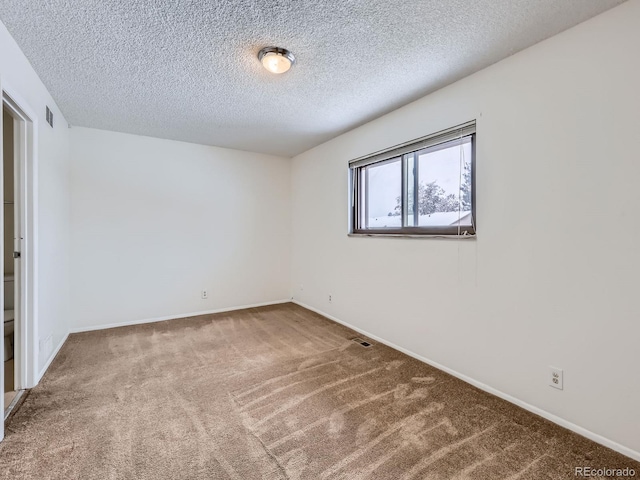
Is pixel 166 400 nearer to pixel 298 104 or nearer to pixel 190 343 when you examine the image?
pixel 190 343

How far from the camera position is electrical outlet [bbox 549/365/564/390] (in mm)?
1770

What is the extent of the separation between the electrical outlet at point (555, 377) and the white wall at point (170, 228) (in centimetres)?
364

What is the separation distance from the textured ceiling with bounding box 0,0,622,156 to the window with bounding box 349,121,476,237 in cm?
47

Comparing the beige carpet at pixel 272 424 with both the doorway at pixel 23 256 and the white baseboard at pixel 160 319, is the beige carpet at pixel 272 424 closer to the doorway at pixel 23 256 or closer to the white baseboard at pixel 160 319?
the doorway at pixel 23 256

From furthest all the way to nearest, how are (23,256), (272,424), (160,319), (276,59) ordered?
(160,319), (23,256), (276,59), (272,424)

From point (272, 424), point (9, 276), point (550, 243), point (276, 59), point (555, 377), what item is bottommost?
point (272, 424)

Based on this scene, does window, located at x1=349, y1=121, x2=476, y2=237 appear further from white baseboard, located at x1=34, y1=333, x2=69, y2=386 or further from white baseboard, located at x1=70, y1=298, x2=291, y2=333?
white baseboard, located at x1=34, y1=333, x2=69, y2=386

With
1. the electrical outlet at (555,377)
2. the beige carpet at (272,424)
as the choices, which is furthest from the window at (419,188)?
the beige carpet at (272,424)

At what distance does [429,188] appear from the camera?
267 cm

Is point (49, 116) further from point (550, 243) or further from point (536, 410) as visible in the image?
point (536, 410)

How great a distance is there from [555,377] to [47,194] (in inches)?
162

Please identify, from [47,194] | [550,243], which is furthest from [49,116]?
[550,243]

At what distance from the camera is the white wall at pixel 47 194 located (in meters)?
1.92

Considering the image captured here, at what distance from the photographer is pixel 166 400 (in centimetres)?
203
